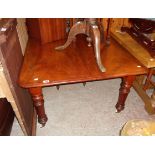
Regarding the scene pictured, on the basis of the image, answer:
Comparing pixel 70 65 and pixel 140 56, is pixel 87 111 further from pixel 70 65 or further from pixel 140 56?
pixel 140 56

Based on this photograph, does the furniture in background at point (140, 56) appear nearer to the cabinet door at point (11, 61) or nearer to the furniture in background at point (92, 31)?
the furniture in background at point (92, 31)

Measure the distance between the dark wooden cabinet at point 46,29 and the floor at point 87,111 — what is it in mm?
563

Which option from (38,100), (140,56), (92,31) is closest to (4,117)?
(38,100)

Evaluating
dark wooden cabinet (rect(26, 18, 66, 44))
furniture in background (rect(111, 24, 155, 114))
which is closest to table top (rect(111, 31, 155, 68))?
furniture in background (rect(111, 24, 155, 114))

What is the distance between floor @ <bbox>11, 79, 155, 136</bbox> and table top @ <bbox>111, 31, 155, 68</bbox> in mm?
560

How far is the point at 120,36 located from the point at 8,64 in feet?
3.20

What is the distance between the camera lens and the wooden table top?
1165 mm

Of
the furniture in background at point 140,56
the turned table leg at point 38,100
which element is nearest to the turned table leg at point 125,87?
the furniture in background at point 140,56

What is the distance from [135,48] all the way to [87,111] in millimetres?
687

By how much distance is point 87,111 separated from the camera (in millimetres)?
1630

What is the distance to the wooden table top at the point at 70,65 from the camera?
3.82 ft

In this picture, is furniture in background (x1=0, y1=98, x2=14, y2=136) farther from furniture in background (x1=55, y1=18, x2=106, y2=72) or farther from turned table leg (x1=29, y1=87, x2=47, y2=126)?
furniture in background (x1=55, y1=18, x2=106, y2=72)

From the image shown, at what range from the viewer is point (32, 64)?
128 centimetres

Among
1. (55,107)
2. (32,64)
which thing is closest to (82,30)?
(32,64)
